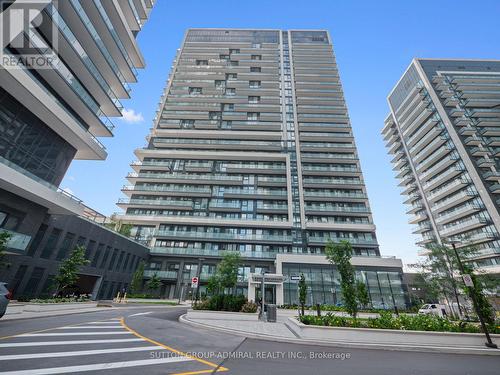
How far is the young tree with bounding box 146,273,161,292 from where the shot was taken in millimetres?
39562

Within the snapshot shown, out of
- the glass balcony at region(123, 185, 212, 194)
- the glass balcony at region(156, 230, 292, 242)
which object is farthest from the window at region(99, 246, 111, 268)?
the glass balcony at region(123, 185, 212, 194)

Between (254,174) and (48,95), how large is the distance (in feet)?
131

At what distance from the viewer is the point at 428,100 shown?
6091 centimetres

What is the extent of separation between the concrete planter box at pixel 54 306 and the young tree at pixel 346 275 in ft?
70.7

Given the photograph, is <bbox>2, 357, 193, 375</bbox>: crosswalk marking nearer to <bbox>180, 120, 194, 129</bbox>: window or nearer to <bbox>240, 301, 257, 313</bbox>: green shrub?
<bbox>240, 301, 257, 313</bbox>: green shrub

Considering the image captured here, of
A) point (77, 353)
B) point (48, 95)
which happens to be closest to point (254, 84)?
point (48, 95)

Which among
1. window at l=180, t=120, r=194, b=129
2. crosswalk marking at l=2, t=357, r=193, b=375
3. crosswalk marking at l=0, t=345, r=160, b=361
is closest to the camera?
crosswalk marking at l=2, t=357, r=193, b=375

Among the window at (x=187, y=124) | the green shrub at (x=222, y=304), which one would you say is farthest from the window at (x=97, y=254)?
the window at (x=187, y=124)

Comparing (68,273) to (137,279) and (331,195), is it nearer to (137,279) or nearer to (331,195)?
(137,279)

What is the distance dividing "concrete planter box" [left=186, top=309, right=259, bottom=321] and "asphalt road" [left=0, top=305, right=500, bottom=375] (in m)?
8.28

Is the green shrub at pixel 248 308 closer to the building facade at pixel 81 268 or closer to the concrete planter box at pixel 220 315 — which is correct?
the concrete planter box at pixel 220 315

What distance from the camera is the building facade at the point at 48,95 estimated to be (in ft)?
53.5

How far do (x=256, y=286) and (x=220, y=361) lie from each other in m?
28.6

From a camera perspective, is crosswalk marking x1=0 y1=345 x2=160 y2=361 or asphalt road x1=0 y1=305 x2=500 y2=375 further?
crosswalk marking x1=0 y1=345 x2=160 y2=361
